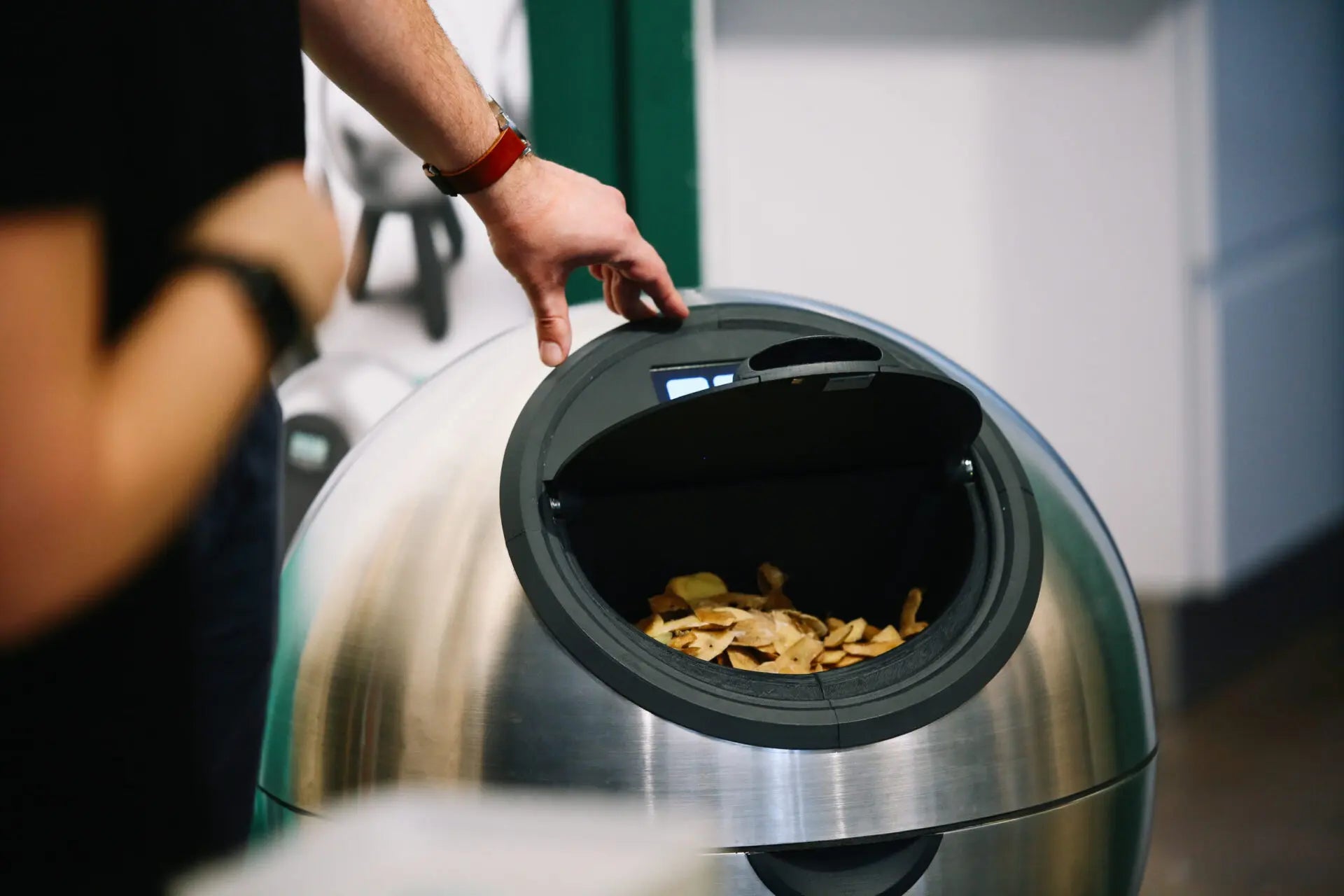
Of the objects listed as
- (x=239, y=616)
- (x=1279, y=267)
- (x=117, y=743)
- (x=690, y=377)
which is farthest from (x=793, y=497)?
(x=1279, y=267)

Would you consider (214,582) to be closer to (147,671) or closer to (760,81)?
(147,671)

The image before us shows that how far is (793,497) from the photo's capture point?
100 cm

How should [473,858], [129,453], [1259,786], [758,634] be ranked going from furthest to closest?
[1259,786] → [758,634] → [129,453] → [473,858]

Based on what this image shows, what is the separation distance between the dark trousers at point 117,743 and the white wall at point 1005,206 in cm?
165

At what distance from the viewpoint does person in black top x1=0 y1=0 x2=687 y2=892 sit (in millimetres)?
409

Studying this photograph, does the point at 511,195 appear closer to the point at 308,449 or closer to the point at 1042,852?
the point at 1042,852

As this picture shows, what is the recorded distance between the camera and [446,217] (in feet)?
6.47

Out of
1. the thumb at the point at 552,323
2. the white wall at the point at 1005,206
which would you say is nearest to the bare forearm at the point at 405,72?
the thumb at the point at 552,323

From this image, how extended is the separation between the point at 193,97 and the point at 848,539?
637 mm

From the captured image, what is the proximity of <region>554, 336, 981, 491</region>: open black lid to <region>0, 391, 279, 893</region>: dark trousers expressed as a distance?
0.33 meters

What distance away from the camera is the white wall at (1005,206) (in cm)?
226

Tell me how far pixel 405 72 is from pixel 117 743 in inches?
20.9

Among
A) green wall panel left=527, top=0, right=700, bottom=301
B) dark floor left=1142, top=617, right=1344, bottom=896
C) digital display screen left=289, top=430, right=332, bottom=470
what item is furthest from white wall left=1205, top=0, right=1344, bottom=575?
digital display screen left=289, top=430, right=332, bottom=470

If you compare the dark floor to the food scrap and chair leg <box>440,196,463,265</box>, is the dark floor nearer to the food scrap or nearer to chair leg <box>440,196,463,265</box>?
the food scrap
